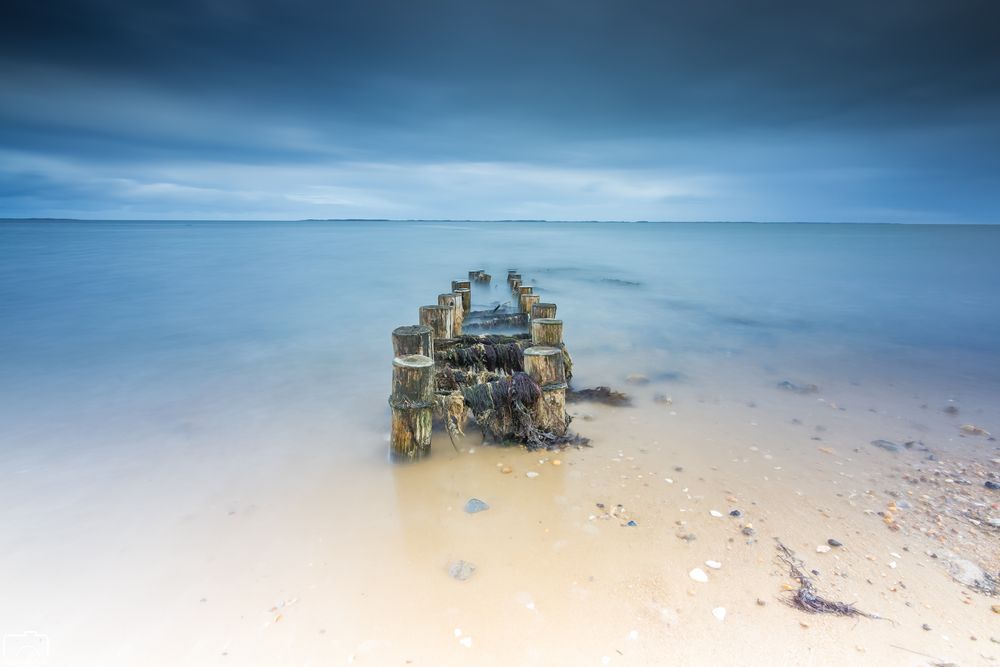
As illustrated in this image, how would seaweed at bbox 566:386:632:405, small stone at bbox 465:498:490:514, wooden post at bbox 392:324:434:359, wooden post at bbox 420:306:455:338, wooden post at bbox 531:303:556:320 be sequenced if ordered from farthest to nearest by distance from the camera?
wooden post at bbox 531:303:556:320 < wooden post at bbox 420:306:455:338 < seaweed at bbox 566:386:632:405 < wooden post at bbox 392:324:434:359 < small stone at bbox 465:498:490:514

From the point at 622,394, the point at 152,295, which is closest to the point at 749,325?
the point at 622,394

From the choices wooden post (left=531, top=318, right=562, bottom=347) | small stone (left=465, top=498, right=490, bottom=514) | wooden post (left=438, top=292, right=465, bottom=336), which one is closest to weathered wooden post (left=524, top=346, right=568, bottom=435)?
wooden post (left=531, top=318, right=562, bottom=347)

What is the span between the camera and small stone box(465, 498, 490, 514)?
400 cm

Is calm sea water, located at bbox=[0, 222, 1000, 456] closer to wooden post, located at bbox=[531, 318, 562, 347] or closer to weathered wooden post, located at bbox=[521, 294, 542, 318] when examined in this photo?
weathered wooden post, located at bbox=[521, 294, 542, 318]

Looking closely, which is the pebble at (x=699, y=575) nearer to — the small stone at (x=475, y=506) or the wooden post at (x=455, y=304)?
the small stone at (x=475, y=506)

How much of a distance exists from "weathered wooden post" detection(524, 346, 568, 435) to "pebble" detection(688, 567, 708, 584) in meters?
2.02

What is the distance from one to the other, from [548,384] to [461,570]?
207cm

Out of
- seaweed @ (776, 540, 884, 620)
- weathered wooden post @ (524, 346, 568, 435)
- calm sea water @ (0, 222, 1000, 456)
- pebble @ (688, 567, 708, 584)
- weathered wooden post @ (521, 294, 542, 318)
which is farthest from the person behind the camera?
weathered wooden post @ (521, 294, 542, 318)

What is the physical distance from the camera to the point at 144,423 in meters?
5.80

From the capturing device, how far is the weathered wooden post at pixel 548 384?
4.89 meters

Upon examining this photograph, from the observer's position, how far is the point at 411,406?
4.56m

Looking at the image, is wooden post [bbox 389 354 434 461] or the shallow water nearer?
the shallow water

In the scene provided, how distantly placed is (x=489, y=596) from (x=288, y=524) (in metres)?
1.78

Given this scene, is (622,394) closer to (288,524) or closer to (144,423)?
(288,524)
